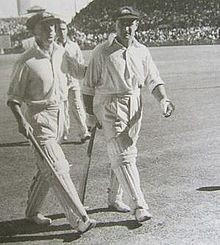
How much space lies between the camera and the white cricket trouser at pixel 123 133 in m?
2.04

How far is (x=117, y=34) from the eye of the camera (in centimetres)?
202

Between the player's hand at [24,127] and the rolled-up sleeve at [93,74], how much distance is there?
202 millimetres

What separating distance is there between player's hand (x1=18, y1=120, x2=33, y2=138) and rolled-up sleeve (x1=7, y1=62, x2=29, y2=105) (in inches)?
2.4

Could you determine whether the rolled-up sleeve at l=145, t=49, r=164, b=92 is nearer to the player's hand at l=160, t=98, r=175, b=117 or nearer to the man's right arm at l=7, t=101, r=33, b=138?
the player's hand at l=160, t=98, r=175, b=117

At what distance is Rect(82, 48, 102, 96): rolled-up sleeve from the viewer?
202cm

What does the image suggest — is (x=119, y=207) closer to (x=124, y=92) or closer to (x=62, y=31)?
(x=124, y=92)

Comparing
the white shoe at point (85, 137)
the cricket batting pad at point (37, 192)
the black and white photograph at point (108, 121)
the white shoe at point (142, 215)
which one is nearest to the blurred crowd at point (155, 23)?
the black and white photograph at point (108, 121)

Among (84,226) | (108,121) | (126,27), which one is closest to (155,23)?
(126,27)

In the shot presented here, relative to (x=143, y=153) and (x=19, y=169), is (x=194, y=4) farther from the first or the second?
(x=19, y=169)

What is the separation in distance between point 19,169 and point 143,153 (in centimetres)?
43

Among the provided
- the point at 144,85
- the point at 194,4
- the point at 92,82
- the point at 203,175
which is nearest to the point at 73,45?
the point at 92,82

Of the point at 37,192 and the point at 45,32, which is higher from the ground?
the point at 45,32

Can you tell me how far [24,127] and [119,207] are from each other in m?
0.43

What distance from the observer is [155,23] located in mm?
2082
